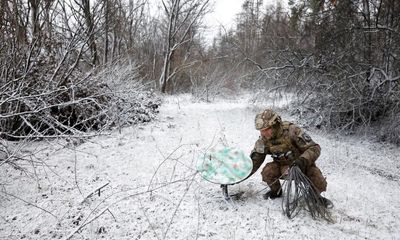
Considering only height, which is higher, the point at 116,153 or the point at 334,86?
the point at 334,86

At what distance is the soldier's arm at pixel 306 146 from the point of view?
9.86 ft

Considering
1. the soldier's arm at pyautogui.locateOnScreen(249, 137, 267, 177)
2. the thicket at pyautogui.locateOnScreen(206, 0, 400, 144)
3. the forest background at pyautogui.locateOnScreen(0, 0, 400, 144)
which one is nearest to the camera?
the soldier's arm at pyautogui.locateOnScreen(249, 137, 267, 177)

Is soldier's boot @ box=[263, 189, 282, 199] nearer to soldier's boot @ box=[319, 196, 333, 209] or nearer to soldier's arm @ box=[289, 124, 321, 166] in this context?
soldier's boot @ box=[319, 196, 333, 209]

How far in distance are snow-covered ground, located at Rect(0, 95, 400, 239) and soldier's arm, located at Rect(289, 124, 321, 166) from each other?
0.62m

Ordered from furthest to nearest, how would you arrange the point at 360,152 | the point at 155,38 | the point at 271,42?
the point at 155,38
the point at 271,42
the point at 360,152

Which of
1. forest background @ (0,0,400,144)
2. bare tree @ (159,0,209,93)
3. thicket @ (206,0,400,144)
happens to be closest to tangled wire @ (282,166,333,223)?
forest background @ (0,0,400,144)

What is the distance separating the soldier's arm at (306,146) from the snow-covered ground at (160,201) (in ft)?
2.02

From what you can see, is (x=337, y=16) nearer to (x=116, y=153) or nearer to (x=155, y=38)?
(x=116, y=153)

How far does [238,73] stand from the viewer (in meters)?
15.5

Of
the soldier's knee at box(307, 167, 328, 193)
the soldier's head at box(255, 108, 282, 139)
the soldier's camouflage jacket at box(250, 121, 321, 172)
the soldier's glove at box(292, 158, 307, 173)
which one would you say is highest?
the soldier's head at box(255, 108, 282, 139)

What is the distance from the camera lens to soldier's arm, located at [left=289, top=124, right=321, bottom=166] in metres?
3.01

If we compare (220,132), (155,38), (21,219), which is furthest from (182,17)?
(21,219)

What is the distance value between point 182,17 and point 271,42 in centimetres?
652

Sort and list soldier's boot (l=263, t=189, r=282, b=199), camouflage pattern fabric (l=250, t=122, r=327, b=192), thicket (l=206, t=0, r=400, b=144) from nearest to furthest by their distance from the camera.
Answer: camouflage pattern fabric (l=250, t=122, r=327, b=192) < soldier's boot (l=263, t=189, r=282, b=199) < thicket (l=206, t=0, r=400, b=144)
